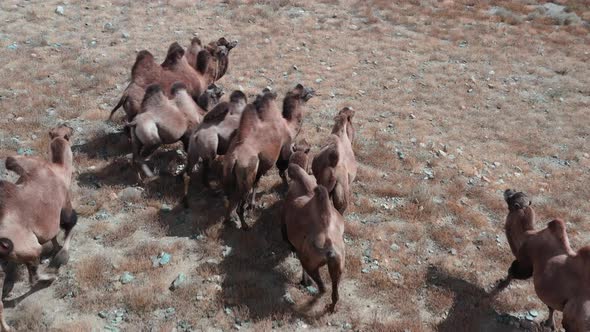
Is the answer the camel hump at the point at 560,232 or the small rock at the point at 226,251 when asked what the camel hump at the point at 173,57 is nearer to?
the small rock at the point at 226,251

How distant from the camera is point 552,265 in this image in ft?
20.6

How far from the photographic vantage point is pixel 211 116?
8547mm

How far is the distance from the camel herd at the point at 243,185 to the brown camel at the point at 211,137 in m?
0.02

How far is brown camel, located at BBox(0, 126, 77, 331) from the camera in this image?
19.4 ft

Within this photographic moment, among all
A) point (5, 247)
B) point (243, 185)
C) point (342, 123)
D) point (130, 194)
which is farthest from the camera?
point (342, 123)

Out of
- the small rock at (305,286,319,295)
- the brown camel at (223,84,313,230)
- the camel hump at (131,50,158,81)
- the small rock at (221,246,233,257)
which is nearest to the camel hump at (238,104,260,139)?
the brown camel at (223,84,313,230)

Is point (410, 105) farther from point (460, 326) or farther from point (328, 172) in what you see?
point (460, 326)

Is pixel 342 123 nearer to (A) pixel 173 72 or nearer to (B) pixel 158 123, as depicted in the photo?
(B) pixel 158 123

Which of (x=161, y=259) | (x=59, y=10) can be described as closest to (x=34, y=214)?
(x=161, y=259)

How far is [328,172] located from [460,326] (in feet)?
8.47

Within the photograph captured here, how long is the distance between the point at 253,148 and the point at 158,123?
6.07ft

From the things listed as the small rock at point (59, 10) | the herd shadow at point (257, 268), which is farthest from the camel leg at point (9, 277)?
the small rock at point (59, 10)

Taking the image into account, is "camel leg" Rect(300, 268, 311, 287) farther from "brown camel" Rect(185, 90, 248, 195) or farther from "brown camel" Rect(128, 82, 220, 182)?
"brown camel" Rect(128, 82, 220, 182)

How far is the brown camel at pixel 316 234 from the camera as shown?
6121mm
